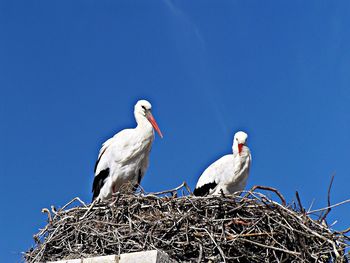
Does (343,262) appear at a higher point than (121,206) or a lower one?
lower

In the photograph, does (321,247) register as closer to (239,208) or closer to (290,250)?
(290,250)

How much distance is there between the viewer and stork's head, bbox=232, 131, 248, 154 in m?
7.58

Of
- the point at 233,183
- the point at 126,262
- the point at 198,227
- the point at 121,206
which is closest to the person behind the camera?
the point at 126,262

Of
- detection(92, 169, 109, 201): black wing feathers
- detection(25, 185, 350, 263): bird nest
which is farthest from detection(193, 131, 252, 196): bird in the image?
detection(25, 185, 350, 263): bird nest

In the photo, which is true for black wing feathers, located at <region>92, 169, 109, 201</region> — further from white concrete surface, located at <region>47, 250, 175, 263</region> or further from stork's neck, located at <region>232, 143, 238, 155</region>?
white concrete surface, located at <region>47, 250, 175, 263</region>

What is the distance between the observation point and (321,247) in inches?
194

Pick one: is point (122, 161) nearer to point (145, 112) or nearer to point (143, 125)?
point (143, 125)

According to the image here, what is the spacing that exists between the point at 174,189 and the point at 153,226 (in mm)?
521

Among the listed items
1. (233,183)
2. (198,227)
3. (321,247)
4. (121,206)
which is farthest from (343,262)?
(233,183)

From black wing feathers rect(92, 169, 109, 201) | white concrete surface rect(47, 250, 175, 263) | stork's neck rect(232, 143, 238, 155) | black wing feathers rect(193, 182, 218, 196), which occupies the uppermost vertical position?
stork's neck rect(232, 143, 238, 155)

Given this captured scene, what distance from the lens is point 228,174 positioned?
293 inches

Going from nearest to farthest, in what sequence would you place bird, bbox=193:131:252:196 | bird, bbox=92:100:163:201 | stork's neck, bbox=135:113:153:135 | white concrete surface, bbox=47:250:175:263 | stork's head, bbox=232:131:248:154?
white concrete surface, bbox=47:250:175:263
bird, bbox=92:100:163:201
stork's neck, bbox=135:113:153:135
bird, bbox=193:131:252:196
stork's head, bbox=232:131:248:154

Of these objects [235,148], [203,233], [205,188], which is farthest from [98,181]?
[203,233]

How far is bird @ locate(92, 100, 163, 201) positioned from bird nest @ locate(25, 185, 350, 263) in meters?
1.87
